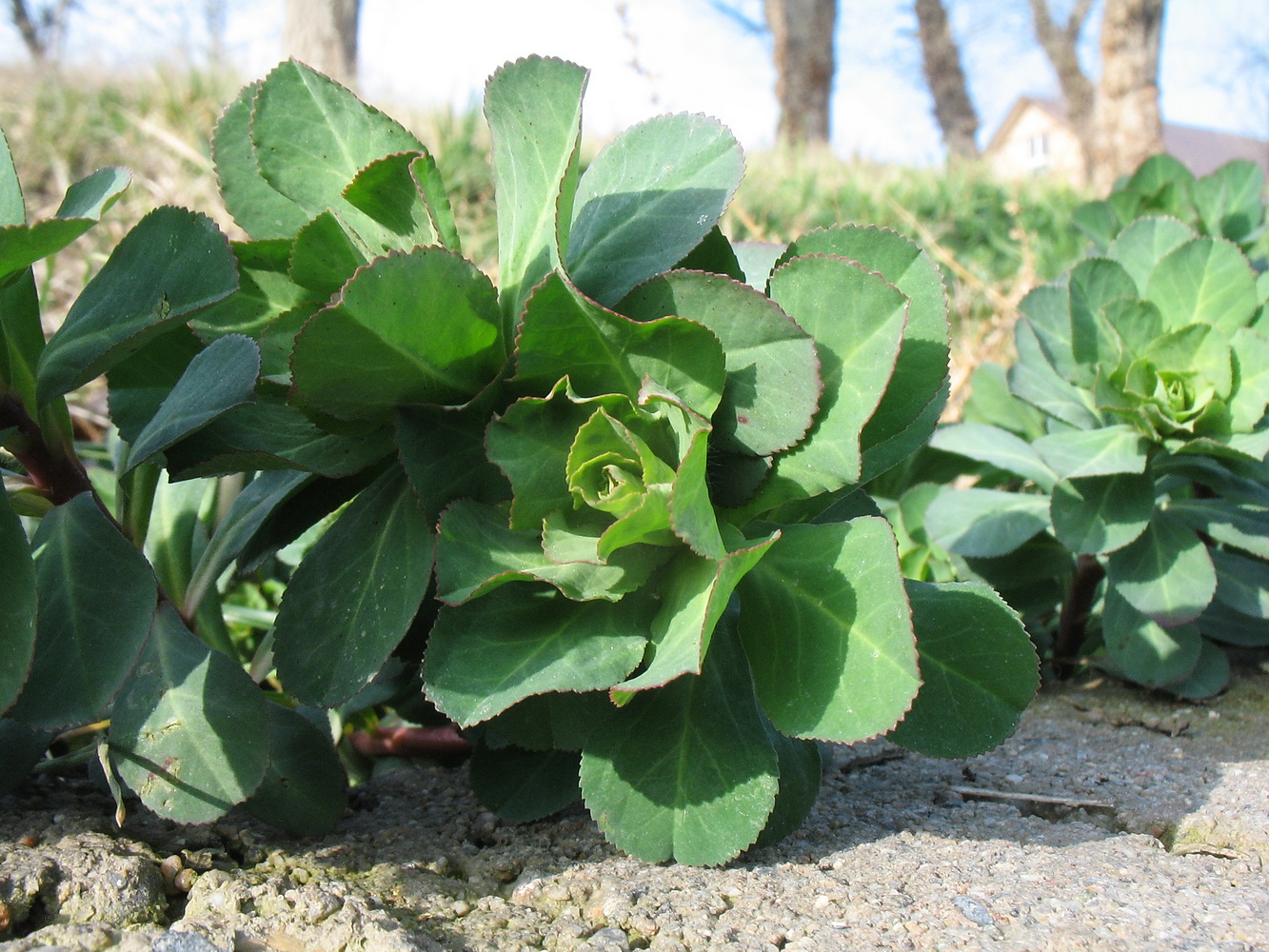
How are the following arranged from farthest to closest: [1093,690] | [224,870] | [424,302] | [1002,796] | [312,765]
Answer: [1093,690] < [1002,796] < [312,765] < [224,870] < [424,302]

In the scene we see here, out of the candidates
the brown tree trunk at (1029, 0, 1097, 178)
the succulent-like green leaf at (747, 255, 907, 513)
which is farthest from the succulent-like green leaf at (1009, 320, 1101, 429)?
the brown tree trunk at (1029, 0, 1097, 178)

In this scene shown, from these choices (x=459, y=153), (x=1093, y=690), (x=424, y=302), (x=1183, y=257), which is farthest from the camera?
(x=459, y=153)

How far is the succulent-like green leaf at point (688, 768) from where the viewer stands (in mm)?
839

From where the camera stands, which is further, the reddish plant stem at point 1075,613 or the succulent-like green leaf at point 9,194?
the reddish plant stem at point 1075,613

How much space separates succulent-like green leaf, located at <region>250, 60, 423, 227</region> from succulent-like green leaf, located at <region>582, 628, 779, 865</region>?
0.52 meters

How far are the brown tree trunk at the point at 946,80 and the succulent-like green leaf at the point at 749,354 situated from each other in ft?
49.5

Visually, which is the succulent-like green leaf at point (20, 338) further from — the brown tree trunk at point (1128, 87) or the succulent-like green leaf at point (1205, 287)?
the brown tree trunk at point (1128, 87)

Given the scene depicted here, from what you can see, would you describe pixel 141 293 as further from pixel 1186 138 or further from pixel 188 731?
pixel 1186 138

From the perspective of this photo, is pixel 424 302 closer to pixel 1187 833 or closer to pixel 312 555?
pixel 312 555

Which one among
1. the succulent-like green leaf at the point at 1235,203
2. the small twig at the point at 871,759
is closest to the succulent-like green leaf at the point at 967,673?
the small twig at the point at 871,759

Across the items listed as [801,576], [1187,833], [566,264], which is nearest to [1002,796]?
[1187,833]

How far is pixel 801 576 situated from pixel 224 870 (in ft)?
1.84

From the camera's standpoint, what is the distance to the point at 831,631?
0.81 m

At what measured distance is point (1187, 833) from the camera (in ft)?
3.30
